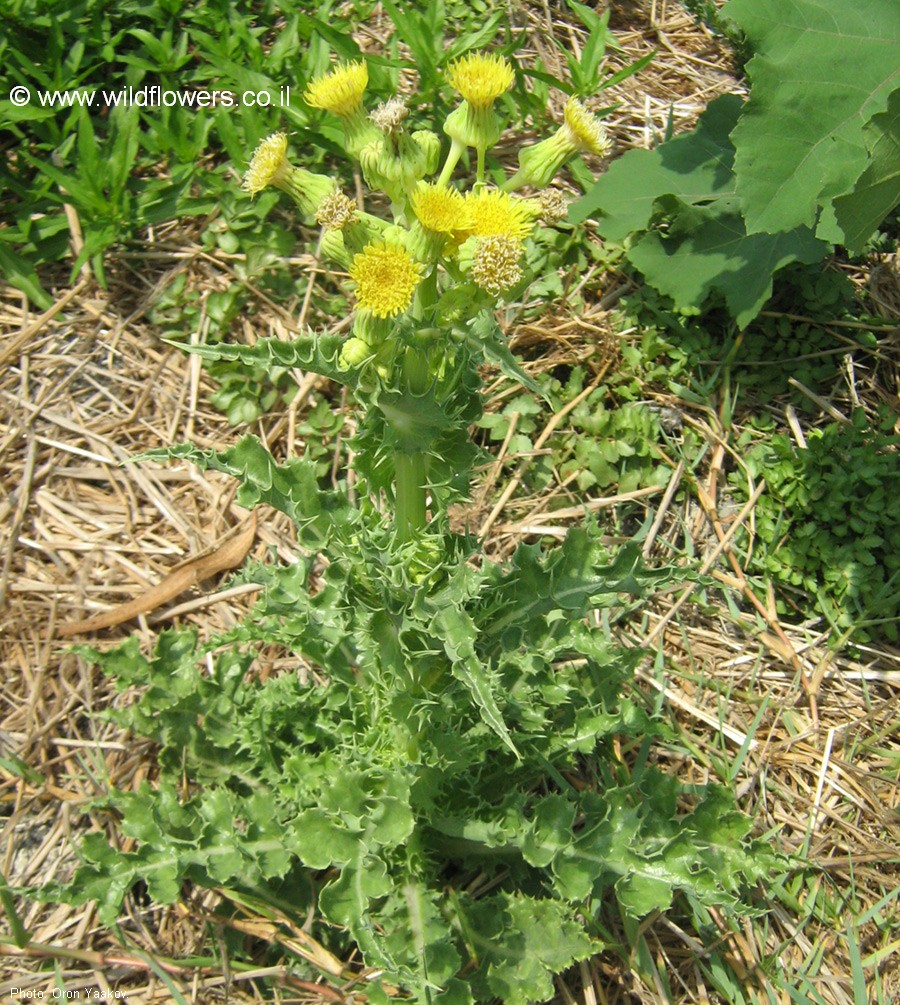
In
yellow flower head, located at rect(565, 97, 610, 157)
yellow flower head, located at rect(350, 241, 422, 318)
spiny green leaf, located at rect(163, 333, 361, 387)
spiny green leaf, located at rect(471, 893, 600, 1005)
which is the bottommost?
spiny green leaf, located at rect(471, 893, 600, 1005)

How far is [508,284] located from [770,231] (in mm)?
1315

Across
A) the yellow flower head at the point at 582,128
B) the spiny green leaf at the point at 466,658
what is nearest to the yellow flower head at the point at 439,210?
the yellow flower head at the point at 582,128

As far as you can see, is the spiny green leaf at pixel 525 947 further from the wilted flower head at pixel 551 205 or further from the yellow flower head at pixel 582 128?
the yellow flower head at pixel 582 128

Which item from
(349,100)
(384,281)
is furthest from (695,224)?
(384,281)

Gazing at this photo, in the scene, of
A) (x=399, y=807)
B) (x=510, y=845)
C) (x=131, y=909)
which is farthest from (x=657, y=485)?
(x=131, y=909)

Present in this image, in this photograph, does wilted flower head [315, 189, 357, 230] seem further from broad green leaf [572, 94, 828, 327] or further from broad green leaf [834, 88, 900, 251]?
broad green leaf [572, 94, 828, 327]

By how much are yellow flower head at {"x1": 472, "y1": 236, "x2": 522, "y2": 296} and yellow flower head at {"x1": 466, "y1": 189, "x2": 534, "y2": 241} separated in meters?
0.03

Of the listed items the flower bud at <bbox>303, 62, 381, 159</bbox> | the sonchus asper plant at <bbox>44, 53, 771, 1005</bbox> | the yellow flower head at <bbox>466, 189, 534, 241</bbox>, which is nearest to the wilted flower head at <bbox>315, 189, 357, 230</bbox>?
the sonchus asper plant at <bbox>44, 53, 771, 1005</bbox>

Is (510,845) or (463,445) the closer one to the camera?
(463,445)

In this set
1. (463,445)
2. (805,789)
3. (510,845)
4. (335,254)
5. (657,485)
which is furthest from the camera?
(657,485)

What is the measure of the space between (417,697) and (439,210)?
1131 millimetres

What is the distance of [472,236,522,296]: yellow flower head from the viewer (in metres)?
1.65

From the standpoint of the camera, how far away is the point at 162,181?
11.7ft

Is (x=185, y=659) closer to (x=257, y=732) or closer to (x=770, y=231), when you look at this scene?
(x=257, y=732)
